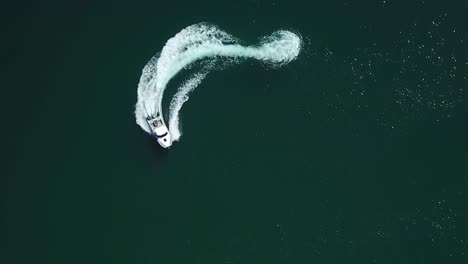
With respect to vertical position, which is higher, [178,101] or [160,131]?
[178,101]

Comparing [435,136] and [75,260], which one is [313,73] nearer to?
[435,136]

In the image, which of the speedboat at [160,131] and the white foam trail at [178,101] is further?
the white foam trail at [178,101]

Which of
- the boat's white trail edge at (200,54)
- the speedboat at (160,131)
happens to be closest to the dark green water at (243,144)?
the boat's white trail edge at (200,54)

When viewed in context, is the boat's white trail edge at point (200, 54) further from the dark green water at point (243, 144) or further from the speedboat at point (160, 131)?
the speedboat at point (160, 131)

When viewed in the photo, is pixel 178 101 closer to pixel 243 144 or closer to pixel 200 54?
pixel 200 54

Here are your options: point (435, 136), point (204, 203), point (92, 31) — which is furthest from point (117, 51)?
point (435, 136)

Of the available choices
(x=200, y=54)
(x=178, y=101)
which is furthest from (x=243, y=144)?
(x=200, y=54)
